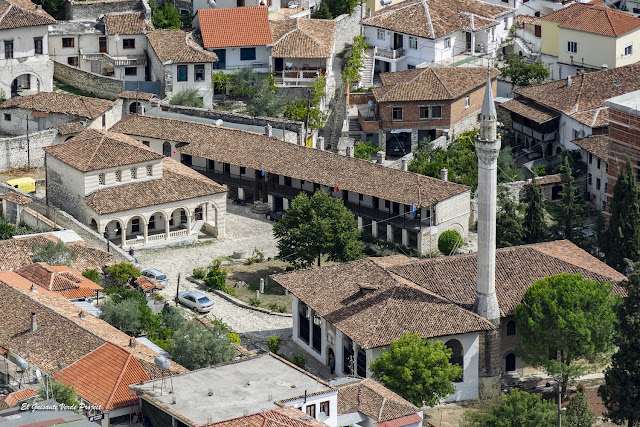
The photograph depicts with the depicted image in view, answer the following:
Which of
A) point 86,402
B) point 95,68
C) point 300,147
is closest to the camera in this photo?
point 86,402

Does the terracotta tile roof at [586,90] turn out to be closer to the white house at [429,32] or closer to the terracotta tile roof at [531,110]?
the terracotta tile roof at [531,110]

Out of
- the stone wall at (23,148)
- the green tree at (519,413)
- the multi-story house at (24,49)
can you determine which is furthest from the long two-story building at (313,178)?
the green tree at (519,413)

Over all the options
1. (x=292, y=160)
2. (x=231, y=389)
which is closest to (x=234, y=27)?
(x=292, y=160)

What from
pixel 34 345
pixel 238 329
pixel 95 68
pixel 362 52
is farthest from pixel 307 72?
pixel 34 345

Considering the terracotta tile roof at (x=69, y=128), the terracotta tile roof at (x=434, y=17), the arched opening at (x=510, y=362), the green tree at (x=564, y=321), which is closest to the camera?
the green tree at (x=564, y=321)

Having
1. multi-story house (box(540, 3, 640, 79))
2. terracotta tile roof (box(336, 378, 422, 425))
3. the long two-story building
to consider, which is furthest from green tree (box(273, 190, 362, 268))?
multi-story house (box(540, 3, 640, 79))

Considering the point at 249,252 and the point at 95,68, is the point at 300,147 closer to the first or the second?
the point at 249,252
